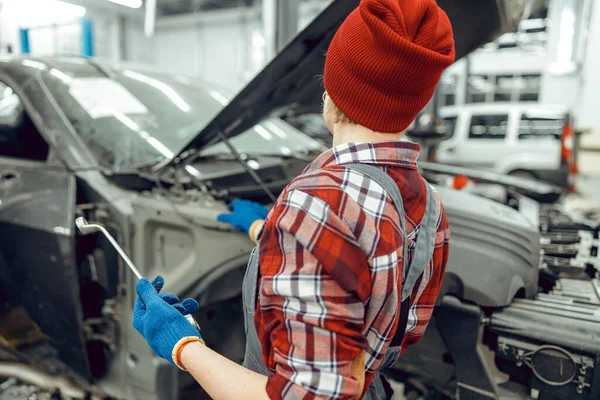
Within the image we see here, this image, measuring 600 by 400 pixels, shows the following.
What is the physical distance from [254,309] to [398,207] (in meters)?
0.34

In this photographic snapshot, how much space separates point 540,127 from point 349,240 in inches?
307

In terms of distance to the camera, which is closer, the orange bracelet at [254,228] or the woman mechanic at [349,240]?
the woman mechanic at [349,240]

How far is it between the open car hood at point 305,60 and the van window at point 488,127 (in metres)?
6.44

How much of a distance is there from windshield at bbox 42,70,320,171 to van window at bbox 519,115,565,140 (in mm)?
6091

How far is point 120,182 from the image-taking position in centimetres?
176

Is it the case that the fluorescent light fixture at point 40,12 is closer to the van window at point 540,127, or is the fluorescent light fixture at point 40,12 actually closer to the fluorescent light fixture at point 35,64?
the fluorescent light fixture at point 35,64

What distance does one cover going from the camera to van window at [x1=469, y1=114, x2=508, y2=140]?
7.66 metres

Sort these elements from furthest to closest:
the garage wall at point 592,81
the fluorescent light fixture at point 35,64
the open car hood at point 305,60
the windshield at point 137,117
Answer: the garage wall at point 592,81
the fluorescent light fixture at point 35,64
the windshield at point 137,117
the open car hood at point 305,60

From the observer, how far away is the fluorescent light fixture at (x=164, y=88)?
8.01 ft

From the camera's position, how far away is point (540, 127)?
7.43 metres

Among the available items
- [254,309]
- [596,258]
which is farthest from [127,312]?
[596,258]

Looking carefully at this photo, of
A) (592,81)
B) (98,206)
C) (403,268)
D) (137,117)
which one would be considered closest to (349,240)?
(403,268)

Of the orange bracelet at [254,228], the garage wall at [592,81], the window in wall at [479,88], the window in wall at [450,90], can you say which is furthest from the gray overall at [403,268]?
the window in wall at [479,88]

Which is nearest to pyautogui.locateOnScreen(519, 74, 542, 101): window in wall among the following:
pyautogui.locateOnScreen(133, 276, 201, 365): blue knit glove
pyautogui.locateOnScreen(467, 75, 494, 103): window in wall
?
pyautogui.locateOnScreen(467, 75, 494, 103): window in wall
